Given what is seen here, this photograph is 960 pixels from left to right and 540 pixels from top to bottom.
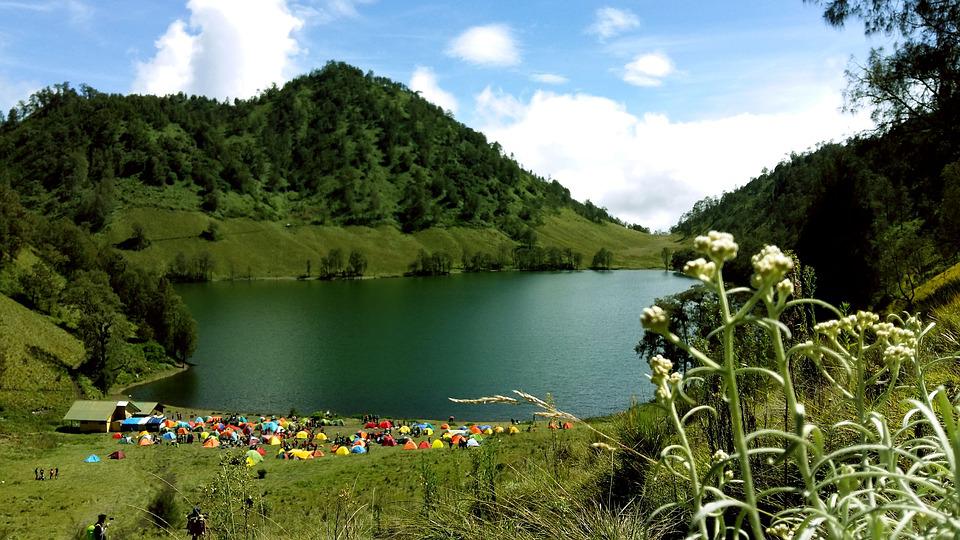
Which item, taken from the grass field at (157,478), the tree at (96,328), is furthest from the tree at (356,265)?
the grass field at (157,478)

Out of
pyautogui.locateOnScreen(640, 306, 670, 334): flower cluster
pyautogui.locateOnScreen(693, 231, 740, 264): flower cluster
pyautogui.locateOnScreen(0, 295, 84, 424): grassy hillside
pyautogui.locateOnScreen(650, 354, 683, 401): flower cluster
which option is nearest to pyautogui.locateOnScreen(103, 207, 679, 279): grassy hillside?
pyautogui.locateOnScreen(0, 295, 84, 424): grassy hillside

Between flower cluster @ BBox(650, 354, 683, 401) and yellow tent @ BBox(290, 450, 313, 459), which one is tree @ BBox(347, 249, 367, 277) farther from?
flower cluster @ BBox(650, 354, 683, 401)

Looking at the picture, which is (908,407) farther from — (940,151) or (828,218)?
(828,218)

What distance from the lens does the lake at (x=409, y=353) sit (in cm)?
4806

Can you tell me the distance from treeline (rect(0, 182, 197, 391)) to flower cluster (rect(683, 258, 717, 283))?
192ft

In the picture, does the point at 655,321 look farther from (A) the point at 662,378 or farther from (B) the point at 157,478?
(B) the point at 157,478

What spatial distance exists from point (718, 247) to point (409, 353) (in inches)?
2565

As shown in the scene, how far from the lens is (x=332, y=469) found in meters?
26.6

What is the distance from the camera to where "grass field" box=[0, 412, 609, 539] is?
17.7 meters

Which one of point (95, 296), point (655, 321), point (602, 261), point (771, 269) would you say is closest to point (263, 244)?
point (602, 261)

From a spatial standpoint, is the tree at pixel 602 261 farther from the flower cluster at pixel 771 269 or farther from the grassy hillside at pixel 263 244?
the flower cluster at pixel 771 269

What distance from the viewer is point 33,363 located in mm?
47781

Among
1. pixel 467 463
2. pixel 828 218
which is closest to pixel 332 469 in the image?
pixel 467 463

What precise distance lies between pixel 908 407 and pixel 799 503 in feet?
3.12
